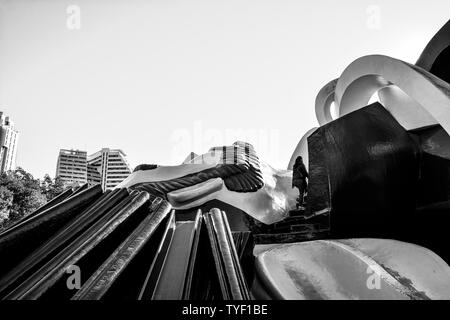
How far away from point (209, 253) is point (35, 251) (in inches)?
46.1

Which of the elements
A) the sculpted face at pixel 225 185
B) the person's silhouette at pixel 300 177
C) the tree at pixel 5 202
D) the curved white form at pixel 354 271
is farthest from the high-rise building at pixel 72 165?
the curved white form at pixel 354 271

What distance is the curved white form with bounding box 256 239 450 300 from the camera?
1782 mm

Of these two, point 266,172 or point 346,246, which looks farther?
point 266,172

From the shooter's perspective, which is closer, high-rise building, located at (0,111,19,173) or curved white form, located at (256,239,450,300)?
curved white form, located at (256,239,450,300)

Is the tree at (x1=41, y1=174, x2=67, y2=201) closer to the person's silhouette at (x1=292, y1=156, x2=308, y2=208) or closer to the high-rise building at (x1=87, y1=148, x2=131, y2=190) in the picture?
the high-rise building at (x1=87, y1=148, x2=131, y2=190)

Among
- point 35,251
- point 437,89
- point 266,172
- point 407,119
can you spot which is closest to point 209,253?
point 35,251

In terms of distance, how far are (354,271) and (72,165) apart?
4449cm

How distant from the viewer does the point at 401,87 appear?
10.1 ft

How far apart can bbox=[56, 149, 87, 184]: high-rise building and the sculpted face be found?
3878 cm

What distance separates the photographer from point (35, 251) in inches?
81.8

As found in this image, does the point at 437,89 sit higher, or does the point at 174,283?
the point at 437,89

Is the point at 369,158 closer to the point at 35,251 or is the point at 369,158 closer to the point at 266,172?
the point at 266,172

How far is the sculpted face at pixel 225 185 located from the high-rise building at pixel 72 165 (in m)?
38.8

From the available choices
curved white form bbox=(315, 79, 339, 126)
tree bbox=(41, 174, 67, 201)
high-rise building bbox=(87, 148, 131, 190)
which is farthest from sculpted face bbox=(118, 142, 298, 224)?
high-rise building bbox=(87, 148, 131, 190)
